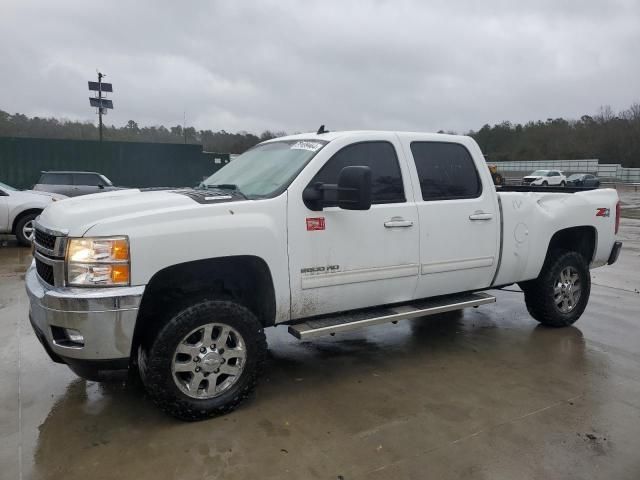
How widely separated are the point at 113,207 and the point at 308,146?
157cm

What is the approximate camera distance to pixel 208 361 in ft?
11.2

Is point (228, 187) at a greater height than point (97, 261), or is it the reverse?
point (228, 187)

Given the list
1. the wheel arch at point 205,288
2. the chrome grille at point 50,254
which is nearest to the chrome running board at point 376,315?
the wheel arch at point 205,288

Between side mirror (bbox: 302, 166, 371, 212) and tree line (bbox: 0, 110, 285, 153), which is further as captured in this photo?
tree line (bbox: 0, 110, 285, 153)

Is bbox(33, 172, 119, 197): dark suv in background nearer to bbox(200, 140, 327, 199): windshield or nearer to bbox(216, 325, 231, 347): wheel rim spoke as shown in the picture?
bbox(200, 140, 327, 199): windshield

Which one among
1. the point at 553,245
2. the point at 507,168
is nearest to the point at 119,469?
the point at 553,245

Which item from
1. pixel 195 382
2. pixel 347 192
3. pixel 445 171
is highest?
pixel 445 171

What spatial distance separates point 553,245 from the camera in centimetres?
544

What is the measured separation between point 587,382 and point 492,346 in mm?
1008

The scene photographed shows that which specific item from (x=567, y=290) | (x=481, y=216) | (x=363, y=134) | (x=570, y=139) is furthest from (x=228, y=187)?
(x=570, y=139)

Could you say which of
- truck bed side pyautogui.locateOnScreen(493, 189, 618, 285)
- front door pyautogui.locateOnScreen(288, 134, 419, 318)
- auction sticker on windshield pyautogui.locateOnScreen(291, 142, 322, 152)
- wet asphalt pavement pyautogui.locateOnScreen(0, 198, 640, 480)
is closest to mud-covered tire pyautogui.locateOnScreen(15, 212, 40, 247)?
wet asphalt pavement pyautogui.locateOnScreen(0, 198, 640, 480)

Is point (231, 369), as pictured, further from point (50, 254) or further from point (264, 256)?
point (50, 254)

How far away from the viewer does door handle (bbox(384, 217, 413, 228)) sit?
13.2 ft

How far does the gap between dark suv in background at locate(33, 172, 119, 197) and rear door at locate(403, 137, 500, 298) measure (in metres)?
12.7
